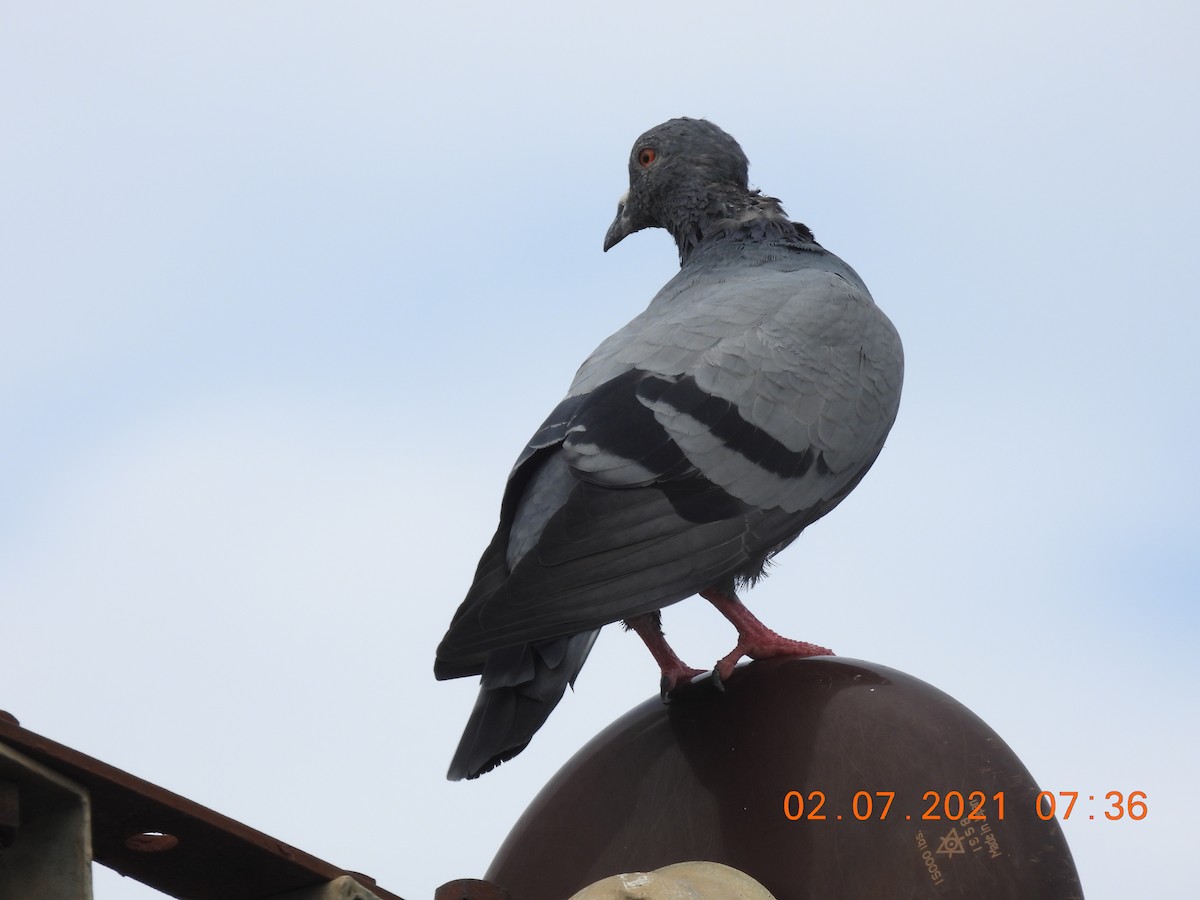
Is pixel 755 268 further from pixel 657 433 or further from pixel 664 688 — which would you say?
pixel 664 688

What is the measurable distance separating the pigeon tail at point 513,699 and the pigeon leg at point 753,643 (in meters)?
0.58

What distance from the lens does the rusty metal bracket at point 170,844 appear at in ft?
8.11

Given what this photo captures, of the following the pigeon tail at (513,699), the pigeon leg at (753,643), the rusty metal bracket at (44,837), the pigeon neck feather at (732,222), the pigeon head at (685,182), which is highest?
the pigeon head at (685,182)

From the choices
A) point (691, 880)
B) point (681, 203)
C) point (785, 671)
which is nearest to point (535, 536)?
point (785, 671)

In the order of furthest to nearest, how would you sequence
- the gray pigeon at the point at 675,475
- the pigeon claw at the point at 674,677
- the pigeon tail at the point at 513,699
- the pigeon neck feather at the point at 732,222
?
1. the pigeon neck feather at the point at 732,222
2. the pigeon claw at the point at 674,677
3. the gray pigeon at the point at 675,475
4. the pigeon tail at the point at 513,699

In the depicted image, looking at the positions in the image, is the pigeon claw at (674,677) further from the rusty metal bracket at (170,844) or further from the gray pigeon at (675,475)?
the rusty metal bracket at (170,844)

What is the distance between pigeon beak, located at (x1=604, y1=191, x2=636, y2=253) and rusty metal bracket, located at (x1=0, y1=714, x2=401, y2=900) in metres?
4.51

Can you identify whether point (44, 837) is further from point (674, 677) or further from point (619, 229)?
point (619, 229)

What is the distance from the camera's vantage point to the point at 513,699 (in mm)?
4238

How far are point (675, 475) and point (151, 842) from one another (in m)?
2.35

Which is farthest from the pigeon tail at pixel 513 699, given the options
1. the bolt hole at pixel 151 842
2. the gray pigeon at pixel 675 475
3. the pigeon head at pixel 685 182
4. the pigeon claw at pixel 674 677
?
the pigeon head at pixel 685 182

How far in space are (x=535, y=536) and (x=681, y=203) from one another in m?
2.71

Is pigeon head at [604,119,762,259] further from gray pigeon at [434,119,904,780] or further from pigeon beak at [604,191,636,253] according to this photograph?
gray pigeon at [434,119,904,780]

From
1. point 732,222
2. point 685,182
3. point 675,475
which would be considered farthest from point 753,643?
point 685,182
